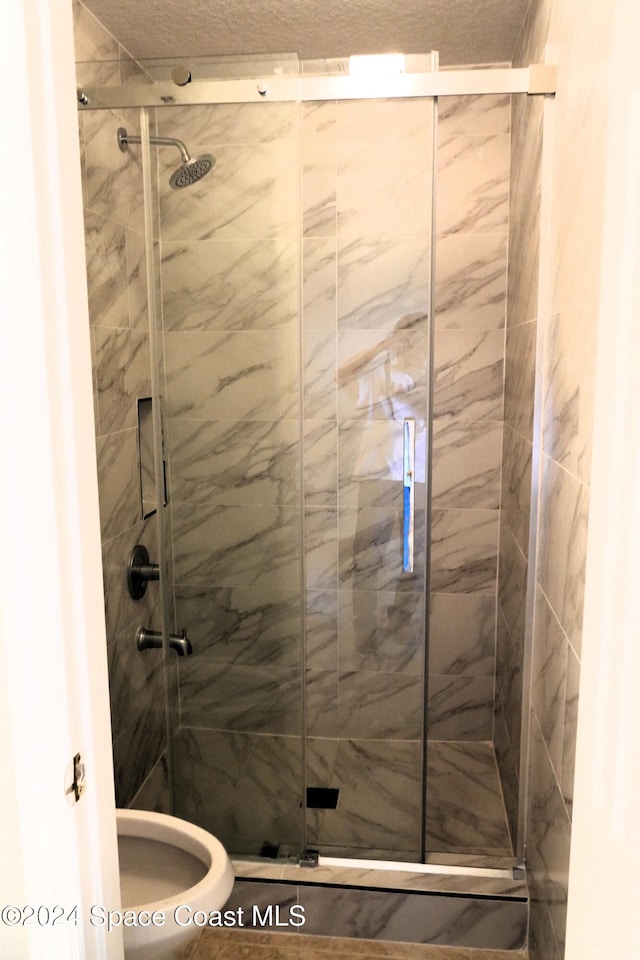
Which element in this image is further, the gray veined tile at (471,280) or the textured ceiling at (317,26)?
the gray veined tile at (471,280)

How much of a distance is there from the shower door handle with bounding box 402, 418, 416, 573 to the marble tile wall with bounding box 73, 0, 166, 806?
871mm

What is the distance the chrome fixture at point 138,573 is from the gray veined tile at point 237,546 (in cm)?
17

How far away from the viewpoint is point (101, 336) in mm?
2035

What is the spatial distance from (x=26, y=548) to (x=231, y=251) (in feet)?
4.54

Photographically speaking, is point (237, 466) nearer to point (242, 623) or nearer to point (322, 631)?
point (242, 623)

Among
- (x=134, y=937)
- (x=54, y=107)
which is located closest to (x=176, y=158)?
(x=54, y=107)

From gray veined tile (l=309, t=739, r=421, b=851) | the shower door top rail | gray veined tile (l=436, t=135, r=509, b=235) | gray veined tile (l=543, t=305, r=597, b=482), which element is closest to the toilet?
gray veined tile (l=309, t=739, r=421, b=851)

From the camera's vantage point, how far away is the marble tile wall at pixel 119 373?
78.9 inches

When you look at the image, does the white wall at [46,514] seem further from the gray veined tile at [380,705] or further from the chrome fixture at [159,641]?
the gray veined tile at [380,705]

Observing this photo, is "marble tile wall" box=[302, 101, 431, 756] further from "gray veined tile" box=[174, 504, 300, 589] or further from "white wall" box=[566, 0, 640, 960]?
"white wall" box=[566, 0, 640, 960]

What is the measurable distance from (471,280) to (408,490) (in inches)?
33.7

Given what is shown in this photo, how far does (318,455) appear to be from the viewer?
262 cm

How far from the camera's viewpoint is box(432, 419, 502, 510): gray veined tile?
8.89 feet

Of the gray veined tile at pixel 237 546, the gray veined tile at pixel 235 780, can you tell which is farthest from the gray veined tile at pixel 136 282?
the gray veined tile at pixel 235 780
